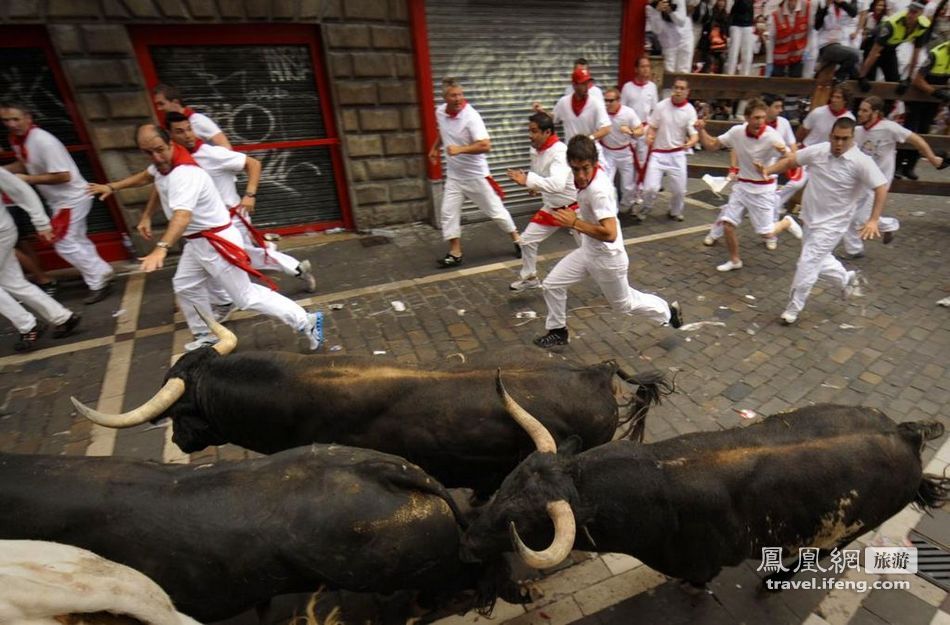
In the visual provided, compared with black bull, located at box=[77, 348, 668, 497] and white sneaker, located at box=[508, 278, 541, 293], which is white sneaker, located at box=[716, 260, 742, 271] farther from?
black bull, located at box=[77, 348, 668, 497]

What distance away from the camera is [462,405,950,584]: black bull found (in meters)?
2.61

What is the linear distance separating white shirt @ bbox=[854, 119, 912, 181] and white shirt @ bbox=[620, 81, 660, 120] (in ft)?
11.0

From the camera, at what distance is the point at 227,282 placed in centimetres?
526

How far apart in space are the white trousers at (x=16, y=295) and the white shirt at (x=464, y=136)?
5.18 meters

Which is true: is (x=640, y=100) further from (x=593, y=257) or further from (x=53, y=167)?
(x=53, y=167)

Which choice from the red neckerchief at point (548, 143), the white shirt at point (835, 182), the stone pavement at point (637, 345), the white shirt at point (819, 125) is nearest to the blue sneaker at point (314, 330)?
the stone pavement at point (637, 345)

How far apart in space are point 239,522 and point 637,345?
4470mm

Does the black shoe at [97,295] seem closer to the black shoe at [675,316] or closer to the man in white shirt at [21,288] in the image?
the man in white shirt at [21,288]

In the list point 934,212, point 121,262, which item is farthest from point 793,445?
point 934,212

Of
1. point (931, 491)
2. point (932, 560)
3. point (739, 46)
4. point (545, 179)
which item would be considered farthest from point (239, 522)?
point (739, 46)

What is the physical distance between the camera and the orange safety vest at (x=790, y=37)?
1192 centimetres

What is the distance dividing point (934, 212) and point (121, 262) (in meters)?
14.1

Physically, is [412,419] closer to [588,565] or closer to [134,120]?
[588,565]

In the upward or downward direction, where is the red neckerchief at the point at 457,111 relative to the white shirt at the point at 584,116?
upward
